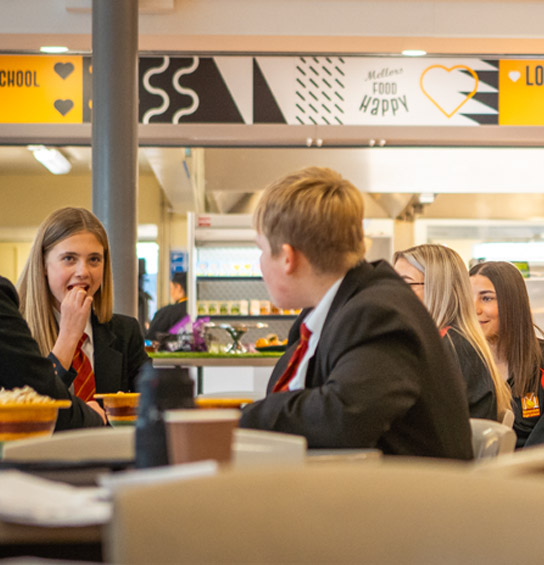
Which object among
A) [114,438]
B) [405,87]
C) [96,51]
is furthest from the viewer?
[405,87]

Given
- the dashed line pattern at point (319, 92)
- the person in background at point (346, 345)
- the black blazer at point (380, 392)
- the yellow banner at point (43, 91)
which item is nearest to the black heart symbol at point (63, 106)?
the yellow banner at point (43, 91)

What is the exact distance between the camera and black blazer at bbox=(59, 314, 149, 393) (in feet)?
9.48

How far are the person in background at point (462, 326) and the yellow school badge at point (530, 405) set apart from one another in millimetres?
303

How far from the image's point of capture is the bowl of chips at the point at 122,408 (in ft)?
6.89

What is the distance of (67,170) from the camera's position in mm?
13164

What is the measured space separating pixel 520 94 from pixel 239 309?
4242 millimetres

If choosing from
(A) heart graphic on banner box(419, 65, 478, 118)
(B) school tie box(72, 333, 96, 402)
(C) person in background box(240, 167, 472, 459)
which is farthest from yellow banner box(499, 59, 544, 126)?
(C) person in background box(240, 167, 472, 459)

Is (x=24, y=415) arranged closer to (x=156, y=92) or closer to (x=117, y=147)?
(x=117, y=147)

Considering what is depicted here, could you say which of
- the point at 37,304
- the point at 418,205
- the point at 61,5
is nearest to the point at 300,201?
the point at 37,304

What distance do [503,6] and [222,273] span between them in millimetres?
4721

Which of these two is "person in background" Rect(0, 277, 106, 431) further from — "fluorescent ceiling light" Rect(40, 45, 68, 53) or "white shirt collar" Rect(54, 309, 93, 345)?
"fluorescent ceiling light" Rect(40, 45, 68, 53)

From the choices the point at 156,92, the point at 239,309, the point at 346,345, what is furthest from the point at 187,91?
the point at 346,345

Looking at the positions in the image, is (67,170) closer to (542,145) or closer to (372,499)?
(542,145)

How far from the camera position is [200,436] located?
3.59 ft
